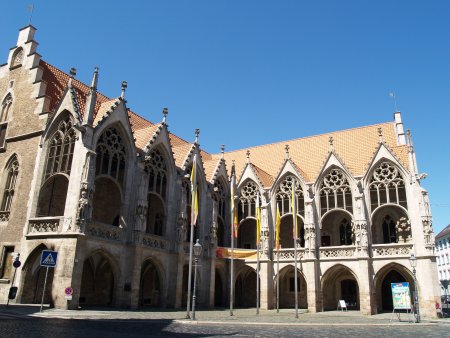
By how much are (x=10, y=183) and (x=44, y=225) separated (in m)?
5.89

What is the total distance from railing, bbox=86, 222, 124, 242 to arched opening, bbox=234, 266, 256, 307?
16156 mm

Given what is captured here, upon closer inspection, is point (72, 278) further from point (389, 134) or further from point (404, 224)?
point (389, 134)

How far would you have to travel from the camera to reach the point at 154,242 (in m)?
30.3

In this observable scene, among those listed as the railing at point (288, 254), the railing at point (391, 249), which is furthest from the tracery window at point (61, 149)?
the railing at point (391, 249)

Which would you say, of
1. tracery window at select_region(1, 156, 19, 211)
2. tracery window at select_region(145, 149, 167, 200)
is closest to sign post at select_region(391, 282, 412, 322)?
tracery window at select_region(145, 149, 167, 200)

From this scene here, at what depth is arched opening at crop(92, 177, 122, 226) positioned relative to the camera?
3138cm

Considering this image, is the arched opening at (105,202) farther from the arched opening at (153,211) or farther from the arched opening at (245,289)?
the arched opening at (245,289)

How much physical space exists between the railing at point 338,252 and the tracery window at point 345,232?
409 centimetres

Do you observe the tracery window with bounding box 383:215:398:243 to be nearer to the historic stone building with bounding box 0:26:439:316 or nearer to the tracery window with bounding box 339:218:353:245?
the historic stone building with bounding box 0:26:439:316

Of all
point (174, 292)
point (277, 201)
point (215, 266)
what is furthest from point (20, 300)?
point (277, 201)

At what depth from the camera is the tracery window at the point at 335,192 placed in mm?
36594

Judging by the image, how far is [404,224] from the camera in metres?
35.2

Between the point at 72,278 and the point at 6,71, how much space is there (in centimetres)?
1880

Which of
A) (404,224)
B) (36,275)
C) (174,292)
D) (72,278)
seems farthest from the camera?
(404,224)
